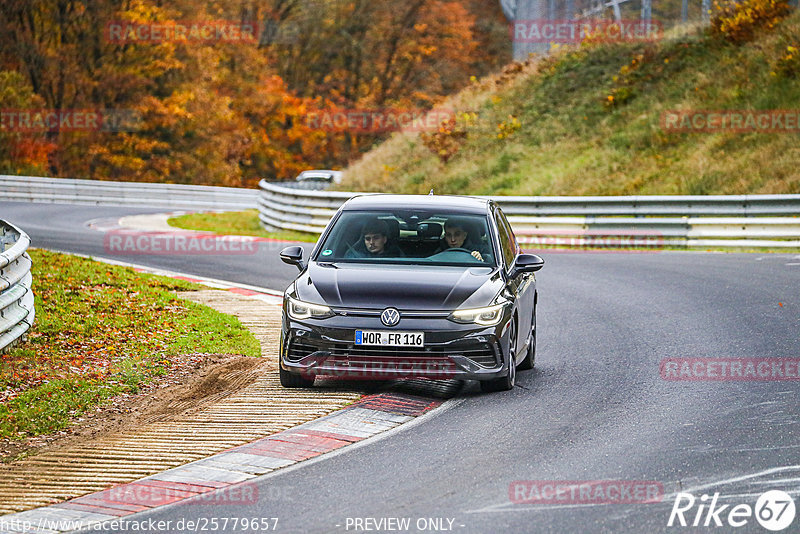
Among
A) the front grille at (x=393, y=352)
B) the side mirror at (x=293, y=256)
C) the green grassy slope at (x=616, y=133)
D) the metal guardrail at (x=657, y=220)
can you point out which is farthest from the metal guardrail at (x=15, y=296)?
the green grassy slope at (x=616, y=133)

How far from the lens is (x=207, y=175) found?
5834cm

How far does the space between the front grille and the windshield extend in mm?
1139

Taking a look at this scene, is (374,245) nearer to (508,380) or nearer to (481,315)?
(481,315)

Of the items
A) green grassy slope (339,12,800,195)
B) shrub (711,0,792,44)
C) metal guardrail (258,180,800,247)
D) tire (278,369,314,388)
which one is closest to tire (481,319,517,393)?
tire (278,369,314,388)

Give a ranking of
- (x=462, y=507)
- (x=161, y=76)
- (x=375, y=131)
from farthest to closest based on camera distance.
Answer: (x=375, y=131) < (x=161, y=76) < (x=462, y=507)

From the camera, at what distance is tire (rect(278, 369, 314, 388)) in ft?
32.0

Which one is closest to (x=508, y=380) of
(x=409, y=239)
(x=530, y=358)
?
(x=530, y=358)

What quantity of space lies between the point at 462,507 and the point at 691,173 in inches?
922

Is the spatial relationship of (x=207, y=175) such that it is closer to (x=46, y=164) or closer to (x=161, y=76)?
(x=161, y=76)

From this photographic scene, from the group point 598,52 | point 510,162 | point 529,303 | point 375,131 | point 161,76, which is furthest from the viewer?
point 375,131

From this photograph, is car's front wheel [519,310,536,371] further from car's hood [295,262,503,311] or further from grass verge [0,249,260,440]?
grass verge [0,249,260,440]

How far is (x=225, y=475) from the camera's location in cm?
727

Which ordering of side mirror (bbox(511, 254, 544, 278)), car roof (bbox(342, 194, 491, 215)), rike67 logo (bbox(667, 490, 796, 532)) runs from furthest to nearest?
car roof (bbox(342, 194, 491, 215))
side mirror (bbox(511, 254, 544, 278))
rike67 logo (bbox(667, 490, 796, 532))

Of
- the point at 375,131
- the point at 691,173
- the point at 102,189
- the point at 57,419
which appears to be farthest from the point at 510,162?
the point at 375,131
